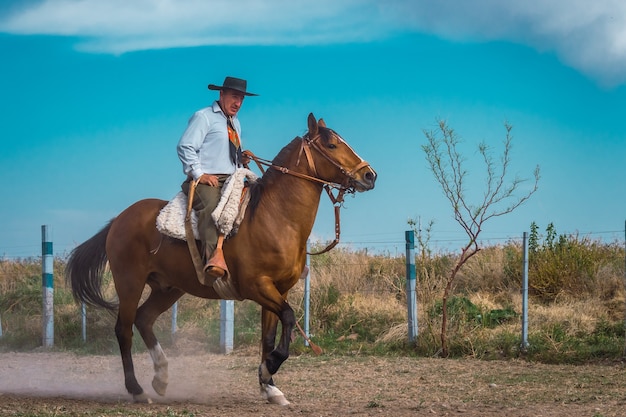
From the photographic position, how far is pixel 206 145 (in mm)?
8344

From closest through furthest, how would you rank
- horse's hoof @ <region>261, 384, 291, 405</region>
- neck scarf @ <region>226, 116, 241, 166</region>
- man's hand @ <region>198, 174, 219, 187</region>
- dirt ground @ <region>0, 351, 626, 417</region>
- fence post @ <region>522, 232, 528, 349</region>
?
dirt ground @ <region>0, 351, 626, 417</region>
horse's hoof @ <region>261, 384, 291, 405</region>
man's hand @ <region>198, 174, 219, 187</region>
neck scarf @ <region>226, 116, 241, 166</region>
fence post @ <region>522, 232, 528, 349</region>

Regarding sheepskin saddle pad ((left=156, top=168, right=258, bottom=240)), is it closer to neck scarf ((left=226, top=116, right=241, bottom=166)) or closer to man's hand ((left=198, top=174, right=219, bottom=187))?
man's hand ((left=198, top=174, right=219, bottom=187))

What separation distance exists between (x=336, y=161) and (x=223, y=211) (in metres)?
1.15

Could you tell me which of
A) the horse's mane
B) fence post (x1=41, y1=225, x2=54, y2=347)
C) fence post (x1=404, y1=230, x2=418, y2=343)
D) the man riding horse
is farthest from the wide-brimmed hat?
fence post (x1=41, y1=225, x2=54, y2=347)

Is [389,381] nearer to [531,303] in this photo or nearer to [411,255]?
[411,255]

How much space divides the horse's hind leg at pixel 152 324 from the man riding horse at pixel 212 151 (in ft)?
3.93

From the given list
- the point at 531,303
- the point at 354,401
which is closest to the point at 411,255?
the point at 531,303

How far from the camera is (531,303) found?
14.8 meters

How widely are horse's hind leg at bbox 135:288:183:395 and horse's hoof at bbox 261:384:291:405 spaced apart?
3.82 ft

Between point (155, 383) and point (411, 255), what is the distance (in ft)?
17.5

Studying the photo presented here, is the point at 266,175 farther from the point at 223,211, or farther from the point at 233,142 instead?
the point at 223,211

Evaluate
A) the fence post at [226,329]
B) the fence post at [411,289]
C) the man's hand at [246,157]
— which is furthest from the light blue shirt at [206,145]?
the fence post at [226,329]

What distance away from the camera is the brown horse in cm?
776

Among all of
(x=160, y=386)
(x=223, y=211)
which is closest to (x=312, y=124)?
(x=223, y=211)
